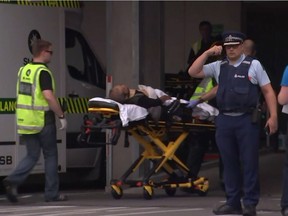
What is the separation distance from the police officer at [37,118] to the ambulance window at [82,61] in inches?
87.3

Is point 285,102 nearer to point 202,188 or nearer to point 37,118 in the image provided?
point 202,188

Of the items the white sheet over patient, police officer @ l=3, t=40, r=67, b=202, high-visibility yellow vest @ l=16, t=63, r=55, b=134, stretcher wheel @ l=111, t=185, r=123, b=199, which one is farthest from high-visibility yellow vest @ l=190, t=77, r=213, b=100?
high-visibility yellow vest @ l=16, t=63, r=55, b=134

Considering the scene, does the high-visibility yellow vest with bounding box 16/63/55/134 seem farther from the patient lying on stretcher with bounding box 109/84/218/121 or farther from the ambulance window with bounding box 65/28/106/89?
the ambulance window with bounding box 65/28/106/89

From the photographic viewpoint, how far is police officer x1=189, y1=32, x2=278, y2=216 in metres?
9.46

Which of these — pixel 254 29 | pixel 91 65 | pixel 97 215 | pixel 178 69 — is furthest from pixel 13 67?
pixel 254 29

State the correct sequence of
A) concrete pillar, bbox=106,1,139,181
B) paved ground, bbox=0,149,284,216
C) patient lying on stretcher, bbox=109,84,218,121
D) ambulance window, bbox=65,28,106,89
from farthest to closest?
ambulance window, bbox=65,28,106,89 → concrete pillar, bbox=106,1,139,181 → patient lying on stretcher, bbox=109,84,218,121 → paved ground, bbox=0,149,284,216

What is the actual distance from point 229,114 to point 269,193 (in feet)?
9.45

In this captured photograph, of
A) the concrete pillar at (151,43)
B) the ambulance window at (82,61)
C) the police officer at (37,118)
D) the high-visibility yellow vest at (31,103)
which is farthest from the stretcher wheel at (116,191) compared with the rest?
the ambulance window at (82,61)

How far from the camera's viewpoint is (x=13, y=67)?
41.1 feet

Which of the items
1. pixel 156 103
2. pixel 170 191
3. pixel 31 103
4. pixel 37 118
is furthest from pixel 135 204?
pixel 31 103

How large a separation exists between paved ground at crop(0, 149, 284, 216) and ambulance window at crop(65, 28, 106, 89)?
159 centimetres

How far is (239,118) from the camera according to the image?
31.2 feet

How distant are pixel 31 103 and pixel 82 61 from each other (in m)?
2.66

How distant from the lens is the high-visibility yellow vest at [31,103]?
11539mm
